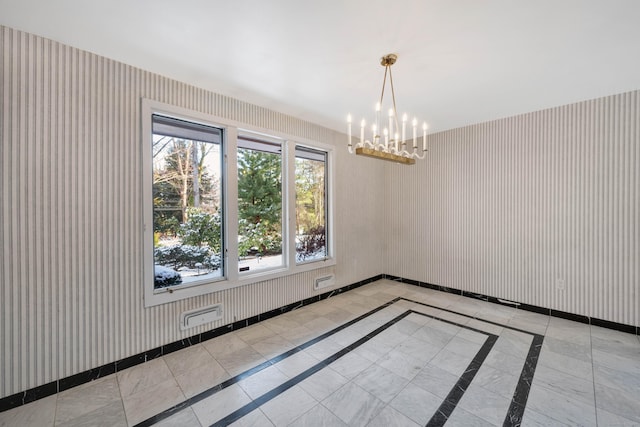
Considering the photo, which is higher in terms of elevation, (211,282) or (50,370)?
(211,282)

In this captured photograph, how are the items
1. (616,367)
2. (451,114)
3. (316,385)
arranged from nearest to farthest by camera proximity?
1. (316,385)
2. (616,367)
3. (451,114)

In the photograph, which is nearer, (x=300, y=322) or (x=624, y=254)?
(x=624, y=254)

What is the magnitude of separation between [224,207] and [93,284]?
137cm

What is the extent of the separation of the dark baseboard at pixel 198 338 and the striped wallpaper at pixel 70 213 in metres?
0.06

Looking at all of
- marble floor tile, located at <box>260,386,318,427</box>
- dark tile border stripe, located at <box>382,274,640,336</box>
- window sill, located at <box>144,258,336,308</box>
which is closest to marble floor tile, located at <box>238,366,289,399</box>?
marble floor tile, located at <box>260,386,318,427</box>

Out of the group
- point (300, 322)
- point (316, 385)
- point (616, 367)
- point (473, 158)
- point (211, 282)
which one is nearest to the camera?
point (316, 385)

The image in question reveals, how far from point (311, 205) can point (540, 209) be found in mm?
3212

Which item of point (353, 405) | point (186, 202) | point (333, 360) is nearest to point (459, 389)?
point (353, 405)

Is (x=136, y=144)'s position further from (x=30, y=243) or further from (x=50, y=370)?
(x=50, y=370)

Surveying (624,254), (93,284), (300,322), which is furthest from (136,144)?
(624,254)

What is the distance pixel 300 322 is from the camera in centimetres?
333

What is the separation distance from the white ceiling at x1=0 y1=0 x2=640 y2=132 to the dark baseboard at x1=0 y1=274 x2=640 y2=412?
271cm

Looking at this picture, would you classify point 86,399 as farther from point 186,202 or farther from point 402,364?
point 402,364

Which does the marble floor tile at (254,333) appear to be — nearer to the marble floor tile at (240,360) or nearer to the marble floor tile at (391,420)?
the marble floor tile at (240,360)
